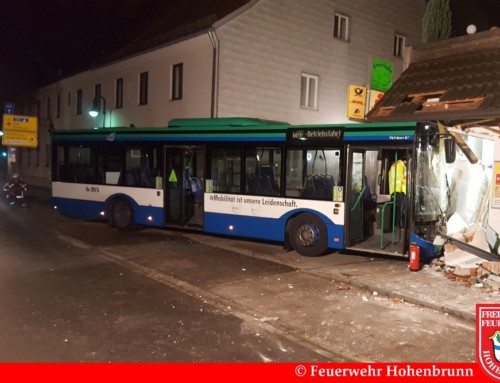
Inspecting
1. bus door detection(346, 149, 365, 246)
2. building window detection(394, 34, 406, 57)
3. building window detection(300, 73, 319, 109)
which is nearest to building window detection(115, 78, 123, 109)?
building window detection(300, 73, 319, 109)

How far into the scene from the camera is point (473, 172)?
9.87 m

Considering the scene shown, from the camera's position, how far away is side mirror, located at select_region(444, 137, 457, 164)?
908 cm

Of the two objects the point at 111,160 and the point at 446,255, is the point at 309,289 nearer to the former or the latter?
the point at 446,255

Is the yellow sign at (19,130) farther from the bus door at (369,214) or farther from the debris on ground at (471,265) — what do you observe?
the debris on ground at (471,265)

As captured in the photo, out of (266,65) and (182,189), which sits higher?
(266,65)

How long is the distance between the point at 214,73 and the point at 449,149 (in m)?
11.0

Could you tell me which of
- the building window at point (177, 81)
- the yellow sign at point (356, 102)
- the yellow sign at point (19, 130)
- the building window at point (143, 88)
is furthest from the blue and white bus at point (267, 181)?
the yellow sign at point (19, 130)

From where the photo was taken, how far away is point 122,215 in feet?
45.3

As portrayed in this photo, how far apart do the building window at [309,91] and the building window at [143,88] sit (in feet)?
22.9

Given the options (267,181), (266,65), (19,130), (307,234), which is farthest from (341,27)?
(19,130)

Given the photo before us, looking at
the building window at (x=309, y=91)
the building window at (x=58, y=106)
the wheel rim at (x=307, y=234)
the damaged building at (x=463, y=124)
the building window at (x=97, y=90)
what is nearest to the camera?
the damaged building at (x=463, y=124)

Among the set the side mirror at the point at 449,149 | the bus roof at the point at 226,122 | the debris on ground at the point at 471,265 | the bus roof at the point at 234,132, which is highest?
the bus roof at the point at 226,122

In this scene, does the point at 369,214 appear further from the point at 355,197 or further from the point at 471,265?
the point at 471,265

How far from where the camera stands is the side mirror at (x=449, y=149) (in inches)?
357
